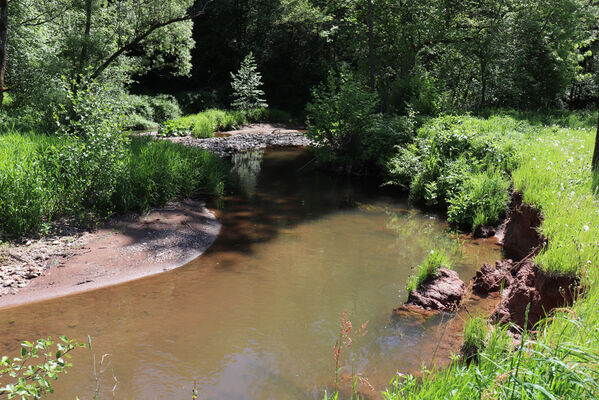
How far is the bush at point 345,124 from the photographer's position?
14234mm

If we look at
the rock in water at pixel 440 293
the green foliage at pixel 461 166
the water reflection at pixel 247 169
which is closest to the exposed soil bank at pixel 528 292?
the rock in water at pixel 440 293

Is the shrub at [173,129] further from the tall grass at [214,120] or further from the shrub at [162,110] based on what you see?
the shrub at [162,110]

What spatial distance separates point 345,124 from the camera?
14484 millimetres

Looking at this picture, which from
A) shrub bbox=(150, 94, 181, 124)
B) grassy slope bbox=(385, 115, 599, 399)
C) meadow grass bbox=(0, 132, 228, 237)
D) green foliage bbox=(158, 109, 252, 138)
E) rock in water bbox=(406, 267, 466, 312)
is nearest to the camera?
grassy slope bbox=(385, 115, 599, 399)

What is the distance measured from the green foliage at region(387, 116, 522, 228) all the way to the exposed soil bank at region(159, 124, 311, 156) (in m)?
8.21

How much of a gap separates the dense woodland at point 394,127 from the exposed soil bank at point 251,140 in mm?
990

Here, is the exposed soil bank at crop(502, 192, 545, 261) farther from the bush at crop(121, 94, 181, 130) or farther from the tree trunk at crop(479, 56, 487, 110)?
the bush at crop(121, 94, 181, 130)

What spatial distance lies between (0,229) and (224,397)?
4.94 meters

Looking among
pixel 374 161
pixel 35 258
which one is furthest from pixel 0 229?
pixel 374 161

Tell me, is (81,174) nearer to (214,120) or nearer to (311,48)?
(214,120)

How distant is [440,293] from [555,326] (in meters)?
2.72

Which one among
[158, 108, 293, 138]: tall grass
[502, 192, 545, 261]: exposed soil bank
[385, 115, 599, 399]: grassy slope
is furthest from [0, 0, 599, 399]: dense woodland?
[502, 192, 545, 261]: exposed soil bank

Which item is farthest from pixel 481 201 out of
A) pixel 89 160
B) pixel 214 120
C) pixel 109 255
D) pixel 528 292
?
pixel 214 120

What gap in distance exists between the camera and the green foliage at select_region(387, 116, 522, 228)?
349 inches
